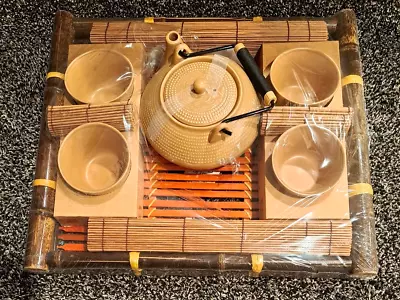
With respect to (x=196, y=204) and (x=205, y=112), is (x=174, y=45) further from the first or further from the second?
(x=196, y=204)

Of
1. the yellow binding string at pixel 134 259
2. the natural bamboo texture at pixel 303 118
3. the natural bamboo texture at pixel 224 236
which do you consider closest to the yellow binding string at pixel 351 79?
the natural bamboo texture at pixel 303 118

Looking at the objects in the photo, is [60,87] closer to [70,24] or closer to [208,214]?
[70,24]

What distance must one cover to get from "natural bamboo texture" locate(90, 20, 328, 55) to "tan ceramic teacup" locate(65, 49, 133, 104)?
8 centimetres

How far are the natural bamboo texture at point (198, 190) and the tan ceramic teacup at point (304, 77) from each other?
0.18 meters

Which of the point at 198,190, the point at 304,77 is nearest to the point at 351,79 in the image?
the point at 304,77

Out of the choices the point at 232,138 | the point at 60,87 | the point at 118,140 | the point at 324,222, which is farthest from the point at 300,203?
the point at 60,87

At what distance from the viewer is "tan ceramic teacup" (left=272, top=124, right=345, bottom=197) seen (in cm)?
115

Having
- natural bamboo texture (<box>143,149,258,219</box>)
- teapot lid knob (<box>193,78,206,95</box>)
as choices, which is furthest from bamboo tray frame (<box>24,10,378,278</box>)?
teapot lid knob (<box>193,78,206,95</box>)

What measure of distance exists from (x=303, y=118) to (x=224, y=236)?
0.32 m

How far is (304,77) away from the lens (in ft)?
4.19

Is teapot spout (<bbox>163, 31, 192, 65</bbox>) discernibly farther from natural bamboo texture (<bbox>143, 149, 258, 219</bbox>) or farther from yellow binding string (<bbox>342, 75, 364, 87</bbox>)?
yellow binding string (<bbox>342, 75, 364, 87</bbox>)

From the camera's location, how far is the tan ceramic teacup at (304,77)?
1.21 metres

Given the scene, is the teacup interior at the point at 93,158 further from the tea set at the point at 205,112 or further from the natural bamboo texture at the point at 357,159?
the natural bamboo texture at the point at 357,159

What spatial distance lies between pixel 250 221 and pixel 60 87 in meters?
0.58
